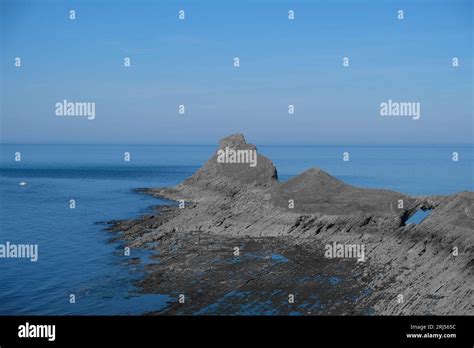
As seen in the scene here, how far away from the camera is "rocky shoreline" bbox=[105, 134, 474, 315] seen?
30.1 m

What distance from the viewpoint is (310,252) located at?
4294 centimetres

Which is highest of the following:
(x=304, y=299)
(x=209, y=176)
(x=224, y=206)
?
(x=209, y=176)

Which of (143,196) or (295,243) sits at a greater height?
(143,196)

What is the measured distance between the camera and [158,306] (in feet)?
99.6

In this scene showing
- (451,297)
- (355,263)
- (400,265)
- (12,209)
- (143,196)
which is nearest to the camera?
(451,297)

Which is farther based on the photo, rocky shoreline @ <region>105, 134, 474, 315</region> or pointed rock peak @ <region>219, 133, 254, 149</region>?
pointed rock peak @ <region>219, 133, 254, 149</region>

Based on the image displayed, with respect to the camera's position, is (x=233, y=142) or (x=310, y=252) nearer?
(x=310, y=252)

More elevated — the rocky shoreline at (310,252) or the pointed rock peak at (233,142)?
the pointed rock peak at (233,142)

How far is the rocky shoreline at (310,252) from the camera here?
30.1 meters

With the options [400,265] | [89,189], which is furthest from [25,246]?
[89,189]

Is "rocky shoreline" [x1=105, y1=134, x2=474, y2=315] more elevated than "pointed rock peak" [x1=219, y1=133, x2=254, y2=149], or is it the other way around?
"pointed rock peak" [x1=219, y1=133, x2=254, y2=149]

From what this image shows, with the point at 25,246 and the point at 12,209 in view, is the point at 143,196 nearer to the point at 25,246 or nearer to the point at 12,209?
the point at 12,209

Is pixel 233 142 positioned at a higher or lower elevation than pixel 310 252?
higher

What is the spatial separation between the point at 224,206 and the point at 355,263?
870 inches
